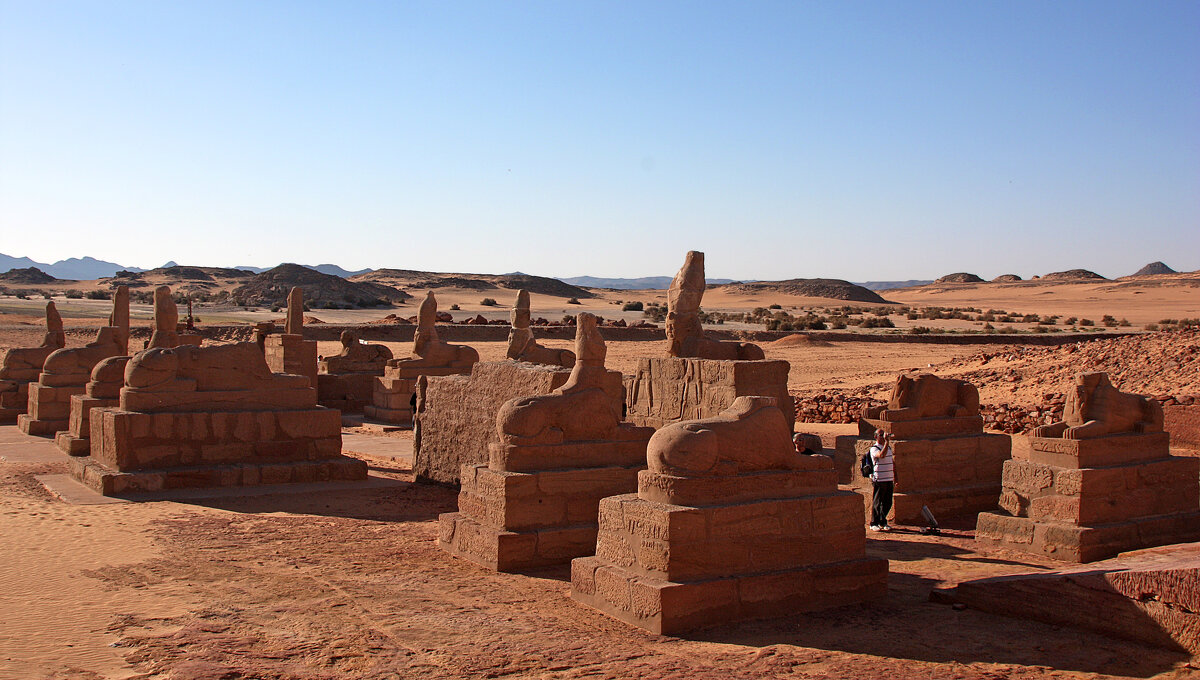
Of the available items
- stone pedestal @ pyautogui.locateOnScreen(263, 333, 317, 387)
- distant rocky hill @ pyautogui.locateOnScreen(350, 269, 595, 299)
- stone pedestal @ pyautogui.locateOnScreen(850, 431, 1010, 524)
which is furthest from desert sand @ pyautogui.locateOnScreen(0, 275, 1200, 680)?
distant rocky hill @ pyautogui.locateOnScreen(350, 269, 595, 299)

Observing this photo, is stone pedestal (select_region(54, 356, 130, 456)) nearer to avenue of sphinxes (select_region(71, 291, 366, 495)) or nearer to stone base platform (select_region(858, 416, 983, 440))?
avenue of sphinxes (select_region(71, 291, 366, 495))

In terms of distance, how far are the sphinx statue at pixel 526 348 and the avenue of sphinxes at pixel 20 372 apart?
317 inches

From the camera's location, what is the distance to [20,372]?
16.8 metres

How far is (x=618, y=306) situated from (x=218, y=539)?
60.7 metres

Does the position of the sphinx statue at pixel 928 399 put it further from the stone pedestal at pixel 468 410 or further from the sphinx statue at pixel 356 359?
the sphinx statue at pixel 356 359

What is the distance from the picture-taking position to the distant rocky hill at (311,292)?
5569 centimetres

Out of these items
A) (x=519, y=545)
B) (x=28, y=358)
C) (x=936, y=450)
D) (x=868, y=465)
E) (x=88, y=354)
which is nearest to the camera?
(x=519, y=545)

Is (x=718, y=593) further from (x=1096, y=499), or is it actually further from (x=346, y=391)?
(x=346, y=391)

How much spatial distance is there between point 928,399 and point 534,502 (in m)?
4.65

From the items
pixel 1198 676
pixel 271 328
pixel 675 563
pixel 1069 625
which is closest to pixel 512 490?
pixel 675 563

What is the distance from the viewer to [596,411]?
26.8 ft

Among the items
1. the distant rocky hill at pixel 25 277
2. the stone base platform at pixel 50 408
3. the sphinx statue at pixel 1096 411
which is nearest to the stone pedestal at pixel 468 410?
the sphinx statue at pixel 1096 411

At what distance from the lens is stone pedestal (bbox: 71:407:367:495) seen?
34.1 feet

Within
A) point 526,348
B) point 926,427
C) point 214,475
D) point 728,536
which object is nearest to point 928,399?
point 926,427
